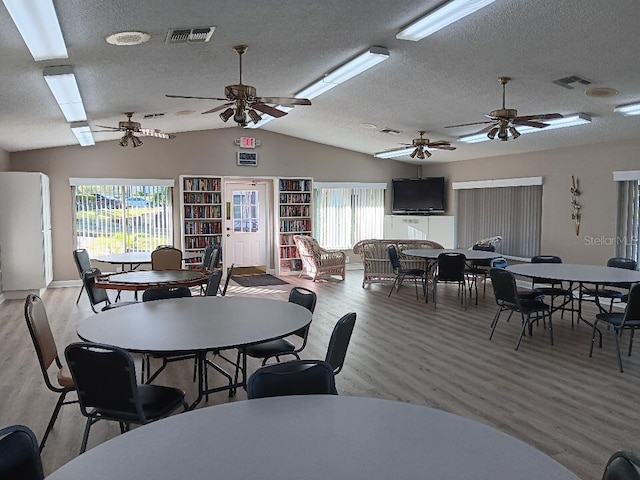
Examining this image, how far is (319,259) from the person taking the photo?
9727 millimetres

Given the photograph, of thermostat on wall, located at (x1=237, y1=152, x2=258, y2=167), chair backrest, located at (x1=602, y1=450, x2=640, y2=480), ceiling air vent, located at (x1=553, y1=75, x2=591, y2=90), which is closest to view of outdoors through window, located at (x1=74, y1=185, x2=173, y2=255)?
thermostat on wall, located at (x1=237, y1=152, x2=258, y2=167)

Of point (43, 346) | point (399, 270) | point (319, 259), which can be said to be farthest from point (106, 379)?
point (319, 259)

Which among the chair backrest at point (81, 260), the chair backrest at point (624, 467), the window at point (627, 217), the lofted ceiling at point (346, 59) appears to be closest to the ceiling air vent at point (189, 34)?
the lofted ceiling at point (346, 59)

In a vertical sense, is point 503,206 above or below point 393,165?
below

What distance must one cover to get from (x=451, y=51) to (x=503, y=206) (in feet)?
17.9

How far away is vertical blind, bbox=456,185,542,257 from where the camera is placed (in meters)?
9.07

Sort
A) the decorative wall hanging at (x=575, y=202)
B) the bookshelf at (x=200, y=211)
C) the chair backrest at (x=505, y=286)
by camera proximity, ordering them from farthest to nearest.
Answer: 1. the bookshelf at (x=200, y=211)
2. the decorative wall hanging at (x=575, y=202)
3. the chair backrest at (x=505, y=286)

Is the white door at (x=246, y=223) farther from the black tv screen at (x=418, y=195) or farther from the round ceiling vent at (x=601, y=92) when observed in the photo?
the round ceiling vent at (x=601, y=92)

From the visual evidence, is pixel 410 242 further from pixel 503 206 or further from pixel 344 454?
pixel 344 454

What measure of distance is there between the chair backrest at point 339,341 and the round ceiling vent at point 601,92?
4.39m

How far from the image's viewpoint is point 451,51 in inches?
196

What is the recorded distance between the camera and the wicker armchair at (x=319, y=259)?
31.8ft

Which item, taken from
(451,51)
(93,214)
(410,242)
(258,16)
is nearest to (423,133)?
(410,242)

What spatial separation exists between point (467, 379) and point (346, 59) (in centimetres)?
367
